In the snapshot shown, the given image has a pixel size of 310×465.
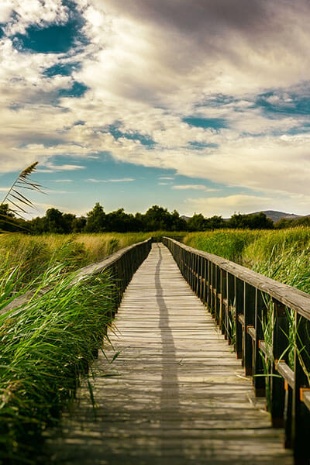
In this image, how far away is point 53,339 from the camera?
3695mm

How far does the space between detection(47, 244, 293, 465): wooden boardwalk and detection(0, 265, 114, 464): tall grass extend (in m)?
0.16

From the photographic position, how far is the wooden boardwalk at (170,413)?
9.45 feet

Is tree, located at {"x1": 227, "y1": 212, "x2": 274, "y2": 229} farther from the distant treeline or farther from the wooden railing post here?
the wooden railing post

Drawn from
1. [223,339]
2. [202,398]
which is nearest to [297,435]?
[202,398]

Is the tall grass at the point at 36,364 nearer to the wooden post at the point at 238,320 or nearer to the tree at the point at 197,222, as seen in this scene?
the wooden post at the point at 238,320

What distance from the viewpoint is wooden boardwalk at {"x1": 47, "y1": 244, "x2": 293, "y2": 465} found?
288 centimetres

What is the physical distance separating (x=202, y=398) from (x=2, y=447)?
1725 mm

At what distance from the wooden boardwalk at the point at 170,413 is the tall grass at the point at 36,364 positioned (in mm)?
157

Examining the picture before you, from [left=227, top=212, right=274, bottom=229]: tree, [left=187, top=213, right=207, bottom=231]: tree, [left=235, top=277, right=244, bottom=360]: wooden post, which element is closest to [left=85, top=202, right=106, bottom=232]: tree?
[left=187, top=213, right=207, bottom=231]: tree

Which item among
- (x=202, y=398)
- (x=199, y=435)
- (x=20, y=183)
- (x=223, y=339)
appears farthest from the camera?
(x=223, y=339)

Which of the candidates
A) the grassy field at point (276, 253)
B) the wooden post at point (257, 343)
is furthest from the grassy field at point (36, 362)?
the grassy field at point (276, 253)

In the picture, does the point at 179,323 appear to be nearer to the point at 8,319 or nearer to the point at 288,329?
the point at 288,329

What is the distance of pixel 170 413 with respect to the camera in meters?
3.58

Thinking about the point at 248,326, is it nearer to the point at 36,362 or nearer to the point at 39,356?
the point at 39,356
